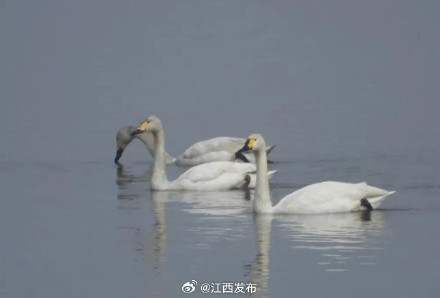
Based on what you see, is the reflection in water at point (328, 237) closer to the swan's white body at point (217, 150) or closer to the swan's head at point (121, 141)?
the swan's white body at point (217, 150)

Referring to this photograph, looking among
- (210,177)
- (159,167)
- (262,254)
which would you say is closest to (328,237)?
(262,254)

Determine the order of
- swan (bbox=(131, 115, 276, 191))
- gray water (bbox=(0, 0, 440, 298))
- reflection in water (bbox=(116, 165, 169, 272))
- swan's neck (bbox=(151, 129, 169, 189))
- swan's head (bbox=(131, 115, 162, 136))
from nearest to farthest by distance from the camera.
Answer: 1. gray water (bbox=(0, 0, 440, 298))
2. reflection in water (bbox=(116, 165, 169, 272))
3. swan (bbox=(131, 115, 276, 191))
4. swan's neck (bbox=(151, 129, 169, 189))
5. swan's head (bbox=(131, 115, 162, 136))

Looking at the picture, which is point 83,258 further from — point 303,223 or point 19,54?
point 19,54

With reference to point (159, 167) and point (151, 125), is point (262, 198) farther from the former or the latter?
point (151, 125)

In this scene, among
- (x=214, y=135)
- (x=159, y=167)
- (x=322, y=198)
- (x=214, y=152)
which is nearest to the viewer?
(x=322, y=198)

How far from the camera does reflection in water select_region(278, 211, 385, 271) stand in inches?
699

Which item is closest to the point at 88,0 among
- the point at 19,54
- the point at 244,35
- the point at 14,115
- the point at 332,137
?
the point at 244,35

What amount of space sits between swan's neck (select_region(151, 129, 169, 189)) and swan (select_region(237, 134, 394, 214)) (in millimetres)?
3097

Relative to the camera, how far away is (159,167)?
24.0 metres

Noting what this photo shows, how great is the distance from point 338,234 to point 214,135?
1291cm

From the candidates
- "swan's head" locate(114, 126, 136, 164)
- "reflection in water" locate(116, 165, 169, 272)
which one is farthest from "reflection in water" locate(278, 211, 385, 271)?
"swan's head" locate(114, 126, 136, 164)

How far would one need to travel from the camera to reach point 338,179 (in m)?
24.7

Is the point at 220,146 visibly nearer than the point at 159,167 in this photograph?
No

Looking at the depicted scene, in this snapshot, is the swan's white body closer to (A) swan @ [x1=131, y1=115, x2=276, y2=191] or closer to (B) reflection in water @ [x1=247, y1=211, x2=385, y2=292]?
(A) swan @ [x1=131, y1=115, x2=276, y2=191]
